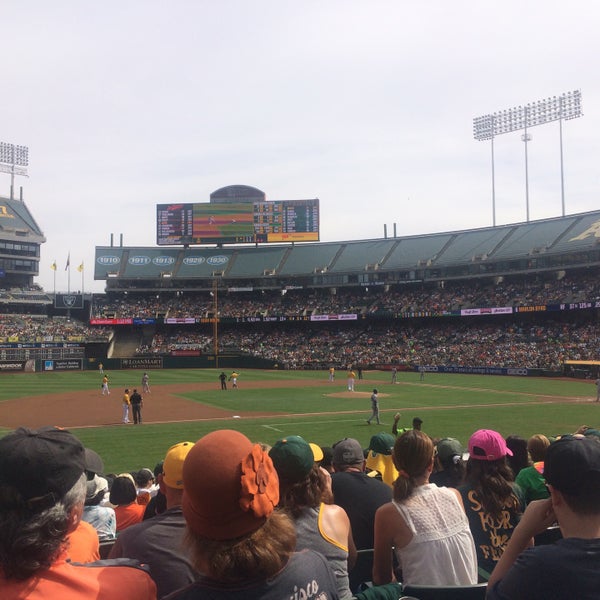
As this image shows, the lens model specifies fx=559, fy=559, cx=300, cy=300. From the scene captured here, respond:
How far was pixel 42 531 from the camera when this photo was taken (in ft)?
7.79

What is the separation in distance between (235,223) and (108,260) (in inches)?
806

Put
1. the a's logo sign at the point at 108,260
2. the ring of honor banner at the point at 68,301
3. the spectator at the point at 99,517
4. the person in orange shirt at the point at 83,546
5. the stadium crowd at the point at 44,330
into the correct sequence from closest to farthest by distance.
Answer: the person in orange shirt at the point at 83,546
the spectator at the point at 99,517
the stadium crowd at the point at 44,330
the ring of honor banner at the point at 68,301
the a's logo sign at the point at 108,260

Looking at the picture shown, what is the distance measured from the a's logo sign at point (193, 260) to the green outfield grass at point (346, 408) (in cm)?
3586

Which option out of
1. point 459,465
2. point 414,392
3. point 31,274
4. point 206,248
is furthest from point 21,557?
point 31,274

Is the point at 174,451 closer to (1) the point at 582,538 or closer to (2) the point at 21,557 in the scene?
(2) the point at 21,557

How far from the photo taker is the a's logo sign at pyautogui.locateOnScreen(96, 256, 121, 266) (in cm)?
8538

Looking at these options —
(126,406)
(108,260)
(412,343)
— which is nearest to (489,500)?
(126,406)

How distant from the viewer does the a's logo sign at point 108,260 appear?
280 ft

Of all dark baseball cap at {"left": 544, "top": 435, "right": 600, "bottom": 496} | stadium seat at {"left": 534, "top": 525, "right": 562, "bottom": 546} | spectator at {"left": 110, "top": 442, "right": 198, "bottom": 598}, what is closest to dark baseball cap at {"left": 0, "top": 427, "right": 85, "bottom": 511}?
spectator at {"left": 110, "top": 442, "right": 198, "bottom": 598}

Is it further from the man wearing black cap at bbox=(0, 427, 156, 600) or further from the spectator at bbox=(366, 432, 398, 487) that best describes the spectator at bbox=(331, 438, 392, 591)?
the man wearing black cap at bbox=(0, 427, 156, 600)

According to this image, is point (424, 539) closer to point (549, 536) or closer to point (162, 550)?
point (549, 536)

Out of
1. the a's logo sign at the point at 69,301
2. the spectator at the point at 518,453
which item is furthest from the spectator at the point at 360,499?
the a's logo sign at the point at 69,301

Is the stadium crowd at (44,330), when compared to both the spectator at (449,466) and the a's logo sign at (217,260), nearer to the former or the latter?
the a's logo sign at (217,260)

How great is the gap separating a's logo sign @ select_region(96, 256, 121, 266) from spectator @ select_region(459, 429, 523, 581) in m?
86.1
